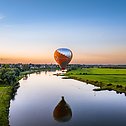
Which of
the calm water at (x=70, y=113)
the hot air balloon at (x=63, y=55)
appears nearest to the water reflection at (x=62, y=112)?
the calm water at (x=70, y=113)

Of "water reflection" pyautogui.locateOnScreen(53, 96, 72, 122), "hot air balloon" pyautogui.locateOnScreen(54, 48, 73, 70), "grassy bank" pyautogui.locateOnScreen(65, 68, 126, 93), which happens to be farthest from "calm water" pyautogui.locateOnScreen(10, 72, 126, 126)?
"grassy bank" pyautogui.locateOnScreen(65, 68, 126, 93)

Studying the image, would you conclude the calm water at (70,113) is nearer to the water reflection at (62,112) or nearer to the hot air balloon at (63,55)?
the water reflection at (62,112)

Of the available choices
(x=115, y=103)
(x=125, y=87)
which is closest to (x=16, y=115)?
(x=115, y=103)

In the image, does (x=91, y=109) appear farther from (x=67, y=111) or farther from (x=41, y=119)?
(x=41, y=119)

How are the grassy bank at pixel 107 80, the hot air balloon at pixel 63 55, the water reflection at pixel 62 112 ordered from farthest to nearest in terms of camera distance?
the grassy bank at pixel 107 80 < the hot air balloon at pixel 63 55 < the water reflection at pixel 62 112

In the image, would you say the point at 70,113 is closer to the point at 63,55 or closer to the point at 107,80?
the point at 63,55

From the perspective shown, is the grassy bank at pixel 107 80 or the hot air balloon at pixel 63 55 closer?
the hot air balloon at pixel 63 55

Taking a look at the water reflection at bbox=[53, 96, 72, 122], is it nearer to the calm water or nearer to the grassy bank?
the calm water

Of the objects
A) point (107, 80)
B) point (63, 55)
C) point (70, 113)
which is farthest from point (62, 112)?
point (107, 80)
